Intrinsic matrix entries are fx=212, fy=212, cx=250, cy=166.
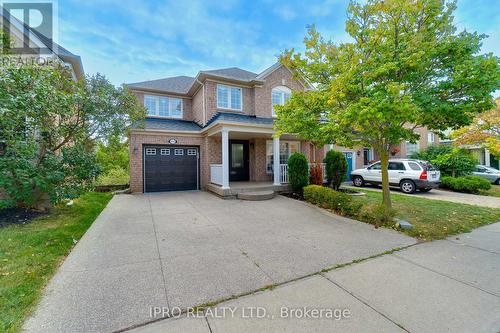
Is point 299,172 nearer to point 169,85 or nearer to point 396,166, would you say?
point 396,166

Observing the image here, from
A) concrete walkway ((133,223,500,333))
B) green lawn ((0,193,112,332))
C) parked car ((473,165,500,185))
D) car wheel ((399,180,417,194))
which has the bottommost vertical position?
concrete walkway ((133,223,500,333))

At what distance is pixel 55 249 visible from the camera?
12.8 feet

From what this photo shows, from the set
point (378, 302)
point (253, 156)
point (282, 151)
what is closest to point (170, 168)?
point (253, 156)

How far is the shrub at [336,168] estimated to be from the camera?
33.8ft

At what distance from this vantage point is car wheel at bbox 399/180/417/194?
1111 cm

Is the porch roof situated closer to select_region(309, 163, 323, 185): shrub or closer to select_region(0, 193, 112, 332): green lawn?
select_region(309, 163, 323, 185): shrub

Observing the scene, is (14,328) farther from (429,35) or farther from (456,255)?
(429,35)

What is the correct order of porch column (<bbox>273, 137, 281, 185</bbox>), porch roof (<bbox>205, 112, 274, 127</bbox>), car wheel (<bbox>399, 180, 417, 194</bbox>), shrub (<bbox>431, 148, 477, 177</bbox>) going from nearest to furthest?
porch roof (<bbox>205, 112, 274, 127</bbox>) → porch column (<bbox>273, 137, 281, 185</bbox>) → car wheel (<bbox>399, 180, 417, 194</bbox>) → shrub (<bbox>431, 148, 477, 177</bbox>)

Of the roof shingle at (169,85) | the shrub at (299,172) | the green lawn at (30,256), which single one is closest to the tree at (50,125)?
the green lawn at (30,256)

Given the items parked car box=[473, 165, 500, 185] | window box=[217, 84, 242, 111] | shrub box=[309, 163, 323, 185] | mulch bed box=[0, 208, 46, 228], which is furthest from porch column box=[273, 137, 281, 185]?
parked car box=[473, 165, 500, 185]

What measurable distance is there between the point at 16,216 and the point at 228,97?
31.4 ft

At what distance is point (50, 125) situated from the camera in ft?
20.5

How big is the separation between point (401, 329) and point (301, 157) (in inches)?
305

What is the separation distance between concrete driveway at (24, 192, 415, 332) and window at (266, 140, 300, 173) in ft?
20.3
